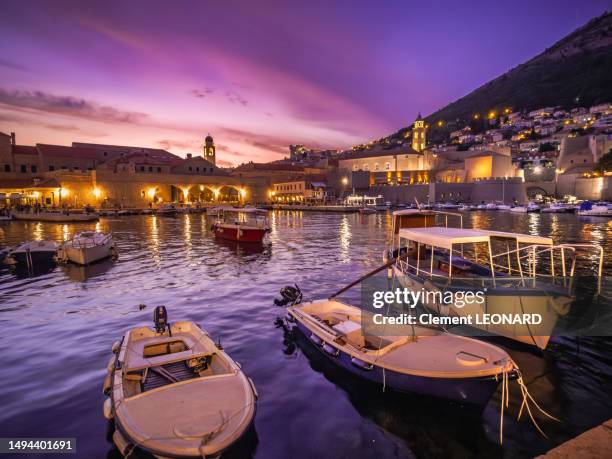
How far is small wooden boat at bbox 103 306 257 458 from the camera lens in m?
4.51

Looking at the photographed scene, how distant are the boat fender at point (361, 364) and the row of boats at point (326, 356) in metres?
0.02

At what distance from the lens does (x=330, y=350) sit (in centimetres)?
770

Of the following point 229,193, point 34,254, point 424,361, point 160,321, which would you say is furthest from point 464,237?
point 229,193

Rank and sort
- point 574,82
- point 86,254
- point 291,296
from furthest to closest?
point 574,82 → point 86,254 → point 291,296

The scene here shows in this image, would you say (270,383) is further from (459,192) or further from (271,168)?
(271,168)

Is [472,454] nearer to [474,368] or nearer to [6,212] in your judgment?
[474,368]

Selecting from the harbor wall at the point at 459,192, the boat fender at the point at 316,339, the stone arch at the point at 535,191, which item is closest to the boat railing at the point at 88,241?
the boat fender at the point at 316,339

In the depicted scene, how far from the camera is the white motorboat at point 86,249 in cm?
2023

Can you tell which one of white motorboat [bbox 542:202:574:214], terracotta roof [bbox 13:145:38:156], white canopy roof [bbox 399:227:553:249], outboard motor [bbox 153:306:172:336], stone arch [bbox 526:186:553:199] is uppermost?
terracotta roof [bbox 13:145:38:156]

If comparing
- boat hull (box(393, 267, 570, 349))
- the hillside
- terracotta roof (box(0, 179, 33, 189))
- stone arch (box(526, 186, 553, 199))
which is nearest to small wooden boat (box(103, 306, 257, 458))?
boat hull (box(393, 267, 570, 349))

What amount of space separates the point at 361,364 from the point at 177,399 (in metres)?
3.34

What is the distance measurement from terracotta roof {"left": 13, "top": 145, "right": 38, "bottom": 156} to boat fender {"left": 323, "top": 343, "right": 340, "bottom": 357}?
263ft

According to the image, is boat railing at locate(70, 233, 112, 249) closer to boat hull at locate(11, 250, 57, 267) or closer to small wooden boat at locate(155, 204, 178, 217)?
boat hull at locate(11, 250, 57, 267)

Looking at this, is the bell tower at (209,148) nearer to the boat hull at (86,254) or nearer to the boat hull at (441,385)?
the boat hull at (86,254)
